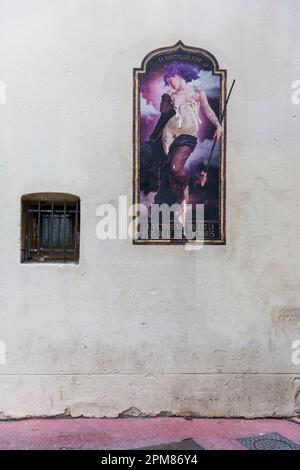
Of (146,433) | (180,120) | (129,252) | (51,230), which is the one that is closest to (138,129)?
(180,120)

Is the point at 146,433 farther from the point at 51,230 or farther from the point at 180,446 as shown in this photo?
the point at 51,230

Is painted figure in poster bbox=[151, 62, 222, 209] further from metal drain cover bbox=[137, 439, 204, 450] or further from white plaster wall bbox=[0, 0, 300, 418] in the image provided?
metal drain cover bbox=[137, 439, 204, 450]

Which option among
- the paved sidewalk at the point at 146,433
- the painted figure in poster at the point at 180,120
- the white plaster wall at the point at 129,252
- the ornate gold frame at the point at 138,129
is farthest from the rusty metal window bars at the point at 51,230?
the paved sidewalk at the point at 146,433

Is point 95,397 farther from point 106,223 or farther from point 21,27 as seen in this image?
point 21,27

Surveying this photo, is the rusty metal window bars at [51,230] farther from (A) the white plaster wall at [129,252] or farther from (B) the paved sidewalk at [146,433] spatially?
(B) the paved sidewalk at [146,433]

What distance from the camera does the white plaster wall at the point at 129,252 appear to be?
4891 millimetres

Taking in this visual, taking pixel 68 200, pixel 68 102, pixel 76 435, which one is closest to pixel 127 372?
pixel 76 435

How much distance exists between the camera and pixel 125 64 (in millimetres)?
4973

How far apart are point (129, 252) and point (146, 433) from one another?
191cm

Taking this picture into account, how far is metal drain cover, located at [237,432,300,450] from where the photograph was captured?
4238 mm

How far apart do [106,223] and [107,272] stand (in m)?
0.55

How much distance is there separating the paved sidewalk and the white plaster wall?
0.51 feet

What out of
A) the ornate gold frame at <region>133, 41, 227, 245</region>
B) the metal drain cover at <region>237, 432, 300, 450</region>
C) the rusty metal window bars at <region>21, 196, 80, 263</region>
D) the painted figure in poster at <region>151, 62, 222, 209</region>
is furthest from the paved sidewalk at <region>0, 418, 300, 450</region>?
the painted figure in poster at <region>151, 62, 222, 209</region>

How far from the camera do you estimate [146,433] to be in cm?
450
